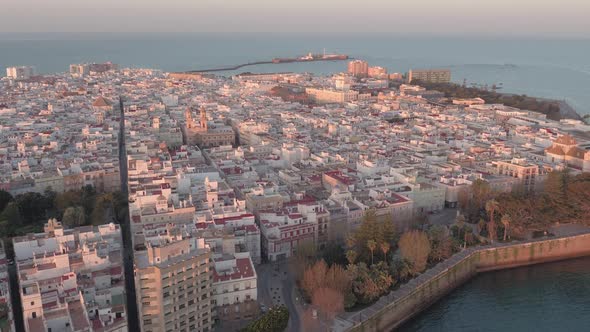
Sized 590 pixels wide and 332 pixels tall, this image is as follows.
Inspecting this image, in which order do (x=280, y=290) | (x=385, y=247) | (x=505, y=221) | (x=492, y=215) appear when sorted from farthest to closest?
(x=492, y=215) < (x=505, y=221) < (x=385, y=247) < (x=280, y=290)

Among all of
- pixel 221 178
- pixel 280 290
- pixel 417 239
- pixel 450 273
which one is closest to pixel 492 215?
pixel 450 273

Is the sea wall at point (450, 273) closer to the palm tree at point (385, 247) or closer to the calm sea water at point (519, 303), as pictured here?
the calm sea water at point (519, 303)

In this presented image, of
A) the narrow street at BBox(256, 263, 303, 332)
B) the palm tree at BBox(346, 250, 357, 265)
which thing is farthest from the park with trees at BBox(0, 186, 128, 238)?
the palm tree at BBox(346, 250, 357, 265)

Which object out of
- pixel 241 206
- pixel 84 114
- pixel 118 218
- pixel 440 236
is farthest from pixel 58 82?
pixel 440 236

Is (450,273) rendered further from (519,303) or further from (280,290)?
(280,290)

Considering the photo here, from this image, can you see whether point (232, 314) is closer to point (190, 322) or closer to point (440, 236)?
point (190, 322)

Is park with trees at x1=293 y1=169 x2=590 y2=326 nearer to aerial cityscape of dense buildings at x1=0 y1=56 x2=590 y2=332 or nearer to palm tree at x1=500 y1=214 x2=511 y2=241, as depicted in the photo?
palm tree at x1=500 y1=214 x2=511 y2=241
